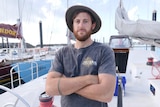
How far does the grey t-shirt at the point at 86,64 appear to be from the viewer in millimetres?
1348

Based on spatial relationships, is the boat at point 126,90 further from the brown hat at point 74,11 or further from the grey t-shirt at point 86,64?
the brown hat at point 74,11

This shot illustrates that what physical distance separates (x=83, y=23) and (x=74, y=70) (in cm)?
37

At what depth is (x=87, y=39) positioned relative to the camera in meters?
1.42

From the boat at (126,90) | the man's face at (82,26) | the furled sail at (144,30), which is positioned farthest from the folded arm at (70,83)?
the furled sail at (144,30)

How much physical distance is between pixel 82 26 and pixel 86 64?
0.97ft

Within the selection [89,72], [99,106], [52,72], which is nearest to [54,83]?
[52,72]

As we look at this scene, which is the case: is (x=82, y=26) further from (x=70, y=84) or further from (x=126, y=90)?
(x=126, y=90)

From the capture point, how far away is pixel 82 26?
1.40m

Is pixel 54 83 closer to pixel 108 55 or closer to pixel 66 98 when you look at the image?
pixel 66 98

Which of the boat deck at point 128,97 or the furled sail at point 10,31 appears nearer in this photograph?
the boat deck at point 128,97

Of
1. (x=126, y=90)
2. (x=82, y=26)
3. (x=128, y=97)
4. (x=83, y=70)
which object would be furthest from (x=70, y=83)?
(x=126, y=90)

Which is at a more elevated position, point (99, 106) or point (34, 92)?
point (99, 106)

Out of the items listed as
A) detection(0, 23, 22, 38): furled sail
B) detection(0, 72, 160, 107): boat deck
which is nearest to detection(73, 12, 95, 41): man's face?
detection(0, 72, 160, 107): boat deck

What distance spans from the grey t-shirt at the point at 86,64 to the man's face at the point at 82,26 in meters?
0.09
